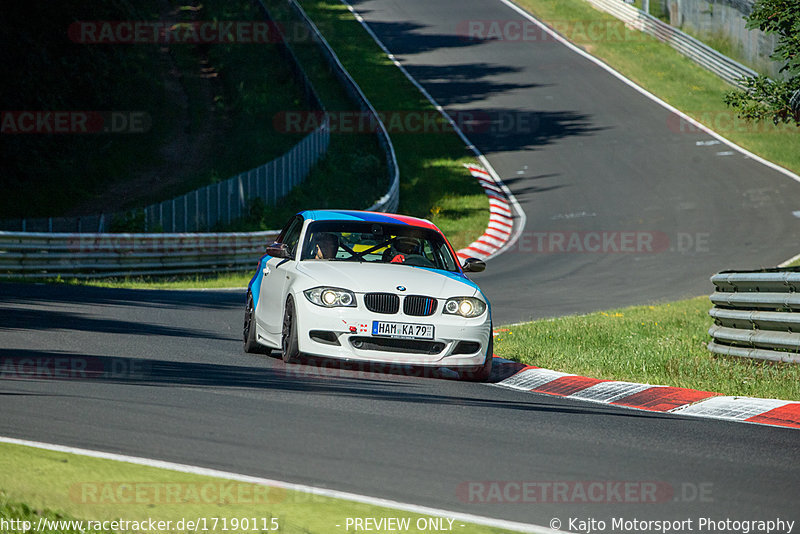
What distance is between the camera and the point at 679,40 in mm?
52250

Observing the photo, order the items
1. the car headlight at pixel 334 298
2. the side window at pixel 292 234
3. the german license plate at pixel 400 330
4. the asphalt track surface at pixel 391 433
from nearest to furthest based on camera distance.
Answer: the asphalt track surface at pixel 391 433
the german license plate at pixel 400 330
the car headlight at pixel 334 298
the side window at pixel 292 234

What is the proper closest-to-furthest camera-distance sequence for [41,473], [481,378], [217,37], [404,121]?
[41,473], [481,378], [404,121], [217,37]

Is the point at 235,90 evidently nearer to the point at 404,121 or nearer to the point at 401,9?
the point at 404,121

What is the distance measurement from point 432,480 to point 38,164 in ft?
99.1

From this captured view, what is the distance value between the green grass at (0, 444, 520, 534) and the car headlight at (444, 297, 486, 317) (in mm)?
4773

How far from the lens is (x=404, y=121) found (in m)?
44.8

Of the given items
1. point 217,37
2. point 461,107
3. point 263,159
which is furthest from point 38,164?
point 217,37

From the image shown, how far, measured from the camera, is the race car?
32.9ft

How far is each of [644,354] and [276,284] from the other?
4.27m
